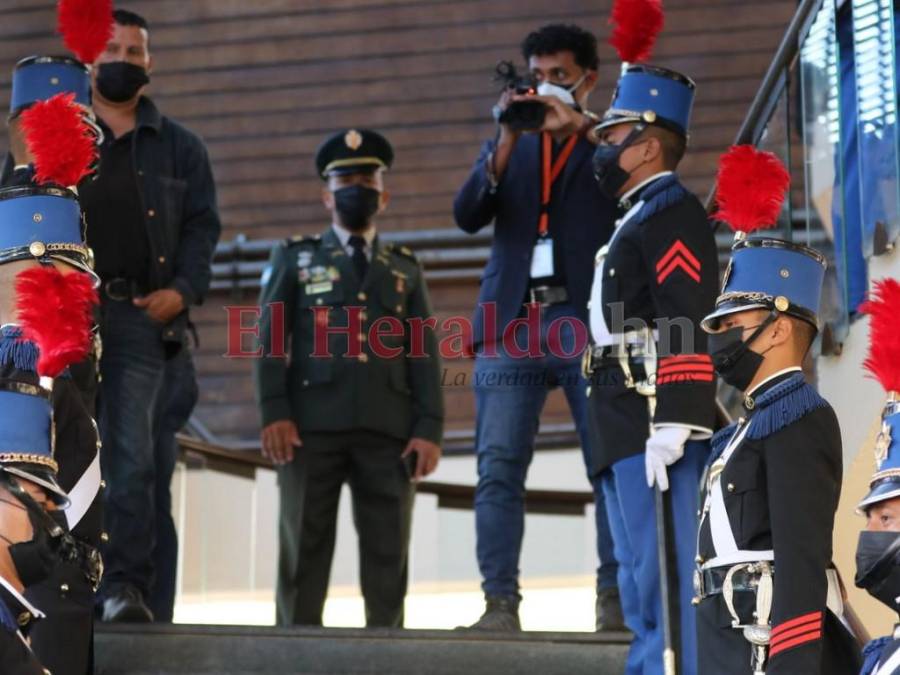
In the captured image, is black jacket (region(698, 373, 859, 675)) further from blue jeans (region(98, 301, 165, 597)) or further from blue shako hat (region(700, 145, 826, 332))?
blue jeans (region(98, 301, 165, 597))

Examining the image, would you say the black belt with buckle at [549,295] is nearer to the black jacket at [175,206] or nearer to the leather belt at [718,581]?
the black jacket at [175,206]

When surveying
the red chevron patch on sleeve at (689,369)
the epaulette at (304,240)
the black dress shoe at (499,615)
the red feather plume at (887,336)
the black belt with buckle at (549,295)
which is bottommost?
the black dress shoe at (499,615)

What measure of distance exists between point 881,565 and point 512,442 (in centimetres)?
222

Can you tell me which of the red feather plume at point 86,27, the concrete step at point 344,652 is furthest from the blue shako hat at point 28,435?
the red feather plume at point 86,27

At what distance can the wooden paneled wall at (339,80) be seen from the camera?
9430 millimetres

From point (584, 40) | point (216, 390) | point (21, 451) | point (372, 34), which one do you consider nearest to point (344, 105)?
point (372, 34)

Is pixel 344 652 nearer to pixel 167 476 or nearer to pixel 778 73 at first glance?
pixel 167 476

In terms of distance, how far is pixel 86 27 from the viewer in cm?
548

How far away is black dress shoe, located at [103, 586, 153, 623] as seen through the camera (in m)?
5.12

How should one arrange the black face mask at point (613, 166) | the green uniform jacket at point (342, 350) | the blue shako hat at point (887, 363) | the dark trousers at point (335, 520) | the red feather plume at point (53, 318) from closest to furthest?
1. the blue shako hat at point (887, 363)
2. the red feather plume at point (53, 318)
3. the black face mask at point (613, 166)
4. the dark trousers at point (335, 520)
5. the green uniform jacket at point (342, 350)

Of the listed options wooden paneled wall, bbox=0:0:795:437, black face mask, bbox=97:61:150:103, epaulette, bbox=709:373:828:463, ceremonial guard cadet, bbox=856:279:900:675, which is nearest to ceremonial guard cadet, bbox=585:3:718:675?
epaulette, bbox=709:373:828:463

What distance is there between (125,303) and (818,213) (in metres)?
2.13

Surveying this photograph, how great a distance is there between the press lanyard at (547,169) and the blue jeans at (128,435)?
124 cm

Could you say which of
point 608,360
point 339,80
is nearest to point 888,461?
point 608,360
